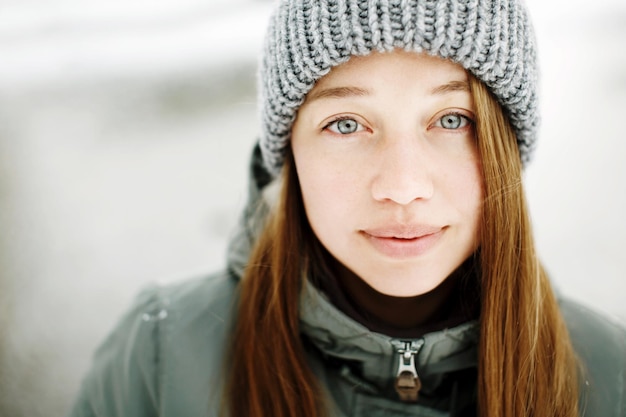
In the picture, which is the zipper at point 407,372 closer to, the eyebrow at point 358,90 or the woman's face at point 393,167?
the woman's face at point 393,167

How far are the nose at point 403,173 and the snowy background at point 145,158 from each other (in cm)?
104

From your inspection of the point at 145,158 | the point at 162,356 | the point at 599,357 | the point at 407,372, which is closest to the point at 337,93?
the point at 407,372

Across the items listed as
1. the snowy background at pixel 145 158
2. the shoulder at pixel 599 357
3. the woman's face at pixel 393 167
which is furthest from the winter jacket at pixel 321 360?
the snowy background at pixel 145 158

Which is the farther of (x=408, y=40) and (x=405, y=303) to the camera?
(x=405, y=303)

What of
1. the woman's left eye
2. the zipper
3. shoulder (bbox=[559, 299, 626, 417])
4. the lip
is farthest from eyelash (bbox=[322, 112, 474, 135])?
shoulder (bbox=[559, 299, 626, 417])

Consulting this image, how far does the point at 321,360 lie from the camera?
1.27m

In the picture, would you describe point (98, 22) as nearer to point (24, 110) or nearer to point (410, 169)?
point (24, 110)

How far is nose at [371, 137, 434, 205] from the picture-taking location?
97cm

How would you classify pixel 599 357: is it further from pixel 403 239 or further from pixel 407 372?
pixel 403 239

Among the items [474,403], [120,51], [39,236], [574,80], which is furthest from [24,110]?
[574,80]

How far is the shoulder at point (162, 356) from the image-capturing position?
124cm

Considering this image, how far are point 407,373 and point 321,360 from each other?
223 millimetres

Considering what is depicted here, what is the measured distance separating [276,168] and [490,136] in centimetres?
52

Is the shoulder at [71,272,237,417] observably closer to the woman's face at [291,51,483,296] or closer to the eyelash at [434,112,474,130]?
the woman's face at [291,51,483,296]
